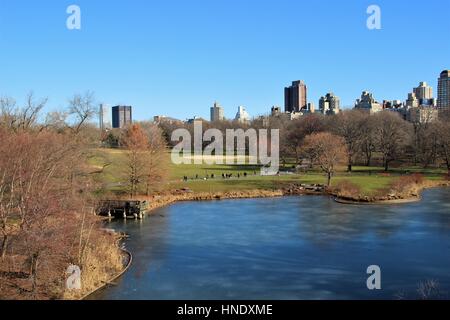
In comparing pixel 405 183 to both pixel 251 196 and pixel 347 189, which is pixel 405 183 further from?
pixel 251 196

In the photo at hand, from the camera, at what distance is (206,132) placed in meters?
130

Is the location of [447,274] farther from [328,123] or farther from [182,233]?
[328,123]

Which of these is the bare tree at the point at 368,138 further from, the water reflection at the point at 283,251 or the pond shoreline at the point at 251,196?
the water reflection at the point at 283,251

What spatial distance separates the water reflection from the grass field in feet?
29.7

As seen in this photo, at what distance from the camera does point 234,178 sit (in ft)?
214

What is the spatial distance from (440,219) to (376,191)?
545 inches

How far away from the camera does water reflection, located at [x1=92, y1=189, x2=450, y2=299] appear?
21297mm

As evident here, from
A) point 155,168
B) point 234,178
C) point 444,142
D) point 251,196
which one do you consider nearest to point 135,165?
point 155,168

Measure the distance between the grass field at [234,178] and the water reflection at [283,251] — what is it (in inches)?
356

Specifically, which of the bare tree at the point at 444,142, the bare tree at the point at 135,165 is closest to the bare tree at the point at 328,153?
the bare tree at the point at 444,142

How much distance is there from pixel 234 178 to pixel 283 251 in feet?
122

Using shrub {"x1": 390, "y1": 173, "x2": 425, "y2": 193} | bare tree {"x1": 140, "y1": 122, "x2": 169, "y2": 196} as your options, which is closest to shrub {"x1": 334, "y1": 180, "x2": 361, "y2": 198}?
shrub {"x1": 390, "y1": 173, "x2": 425, "y2": 193}
